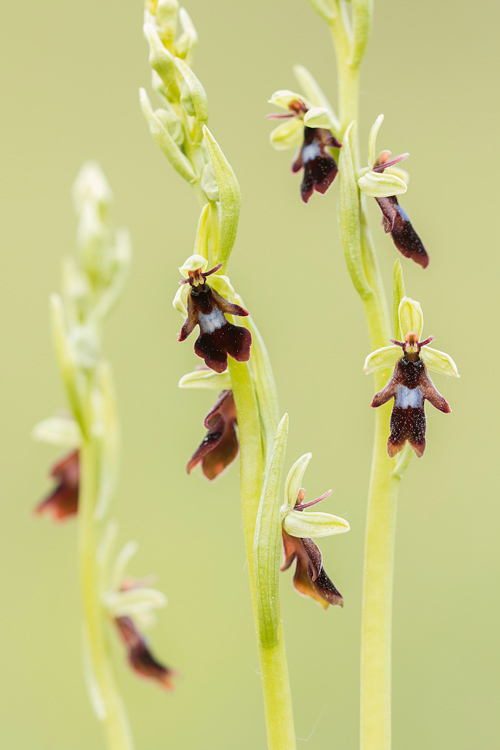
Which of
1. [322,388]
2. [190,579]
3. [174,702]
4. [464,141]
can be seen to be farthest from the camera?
[464,141]

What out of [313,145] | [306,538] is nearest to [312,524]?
[306,538]

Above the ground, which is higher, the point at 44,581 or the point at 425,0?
the point at 425,0

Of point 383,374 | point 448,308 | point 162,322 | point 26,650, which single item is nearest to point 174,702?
point 26,650

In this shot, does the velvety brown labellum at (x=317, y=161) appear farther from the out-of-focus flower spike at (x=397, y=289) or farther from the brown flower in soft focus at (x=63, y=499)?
the brown flower in soft focus at (x=63, y=499)

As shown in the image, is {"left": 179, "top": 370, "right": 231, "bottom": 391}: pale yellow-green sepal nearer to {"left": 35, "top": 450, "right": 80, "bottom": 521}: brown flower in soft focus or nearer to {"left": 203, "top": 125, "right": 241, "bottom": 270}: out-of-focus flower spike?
{"left": 203, "top": 125, "right": 241, "bottom": 270}: out-of-focus flower spike

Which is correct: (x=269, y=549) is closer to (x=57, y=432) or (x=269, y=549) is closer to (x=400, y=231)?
(x=400, y=231)

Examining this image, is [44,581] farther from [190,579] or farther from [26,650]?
[190,579]

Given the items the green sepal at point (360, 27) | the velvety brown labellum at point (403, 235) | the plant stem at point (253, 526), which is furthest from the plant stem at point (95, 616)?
the green sepal at point (360, 27)
